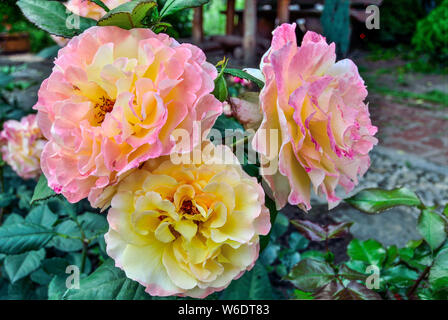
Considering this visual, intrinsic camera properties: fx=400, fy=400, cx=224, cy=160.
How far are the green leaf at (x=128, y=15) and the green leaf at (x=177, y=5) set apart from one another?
0.17 feet

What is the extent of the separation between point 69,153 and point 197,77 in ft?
0.54

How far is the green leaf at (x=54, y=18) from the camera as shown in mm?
541

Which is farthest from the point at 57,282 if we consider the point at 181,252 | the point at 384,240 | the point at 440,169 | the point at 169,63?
the point at 440,169

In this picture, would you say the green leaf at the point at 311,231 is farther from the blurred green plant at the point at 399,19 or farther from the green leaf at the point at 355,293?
the blurred green plant at the point at 399,19

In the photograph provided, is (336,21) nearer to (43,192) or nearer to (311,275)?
(311,275)

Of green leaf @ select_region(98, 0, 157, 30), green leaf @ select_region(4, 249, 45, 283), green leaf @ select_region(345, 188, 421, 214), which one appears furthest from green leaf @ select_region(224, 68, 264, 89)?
green leaf @ select_region(4, 249, 45, 283)

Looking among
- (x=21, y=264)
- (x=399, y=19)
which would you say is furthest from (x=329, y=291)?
(x=399, y=19)

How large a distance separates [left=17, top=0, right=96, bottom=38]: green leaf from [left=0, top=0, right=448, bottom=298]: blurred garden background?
9 centimetres

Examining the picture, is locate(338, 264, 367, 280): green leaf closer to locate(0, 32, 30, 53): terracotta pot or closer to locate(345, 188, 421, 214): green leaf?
locate(345, 188, 421, 214): green leaf

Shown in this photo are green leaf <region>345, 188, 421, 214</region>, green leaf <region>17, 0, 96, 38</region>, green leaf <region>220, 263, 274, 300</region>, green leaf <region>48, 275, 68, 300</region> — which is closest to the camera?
green leaf <region>17, 0, 96, 38</region>

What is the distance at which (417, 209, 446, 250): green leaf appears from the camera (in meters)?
0.72

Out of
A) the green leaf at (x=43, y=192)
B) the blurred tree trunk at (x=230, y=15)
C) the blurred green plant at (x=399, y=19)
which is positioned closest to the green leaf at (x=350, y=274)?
the green leaf at (x=43, y=192)

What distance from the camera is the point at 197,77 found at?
0.45 metres
